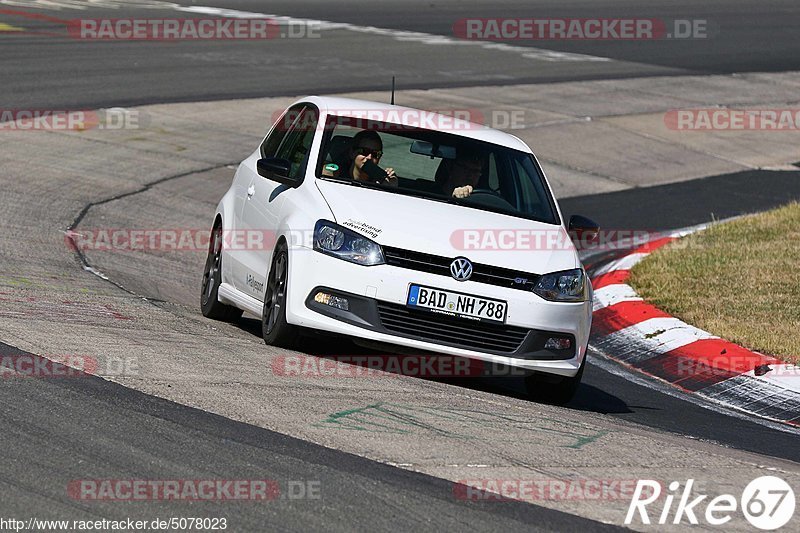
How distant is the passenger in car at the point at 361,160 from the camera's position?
29.5ft

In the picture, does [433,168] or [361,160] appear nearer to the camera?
[361,160]

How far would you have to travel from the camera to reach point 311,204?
8.52m

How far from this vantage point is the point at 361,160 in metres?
9.10

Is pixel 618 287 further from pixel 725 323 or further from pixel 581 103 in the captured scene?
pixel 581 103

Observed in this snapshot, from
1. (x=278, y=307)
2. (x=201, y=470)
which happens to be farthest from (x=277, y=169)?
(x=201, y=470)

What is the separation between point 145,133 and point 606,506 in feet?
43.3

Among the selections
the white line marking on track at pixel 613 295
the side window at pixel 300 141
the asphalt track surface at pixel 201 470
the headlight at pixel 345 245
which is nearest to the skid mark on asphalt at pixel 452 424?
the asphalt track surface at pixel 201 470

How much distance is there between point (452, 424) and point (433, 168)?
278 cm

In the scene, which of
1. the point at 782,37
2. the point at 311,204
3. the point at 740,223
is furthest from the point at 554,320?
the point at 782,37

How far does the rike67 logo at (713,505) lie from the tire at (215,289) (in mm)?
4475

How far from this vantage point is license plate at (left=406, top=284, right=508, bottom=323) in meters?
7.98

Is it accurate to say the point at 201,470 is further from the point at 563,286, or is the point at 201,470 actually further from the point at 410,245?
the point at 563,286

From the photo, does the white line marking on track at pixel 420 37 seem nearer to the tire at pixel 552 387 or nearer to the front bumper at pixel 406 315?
the tire at pixel 552 387

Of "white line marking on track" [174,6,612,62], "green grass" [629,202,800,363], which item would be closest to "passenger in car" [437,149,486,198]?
"green grass" [629,202,800,363]
